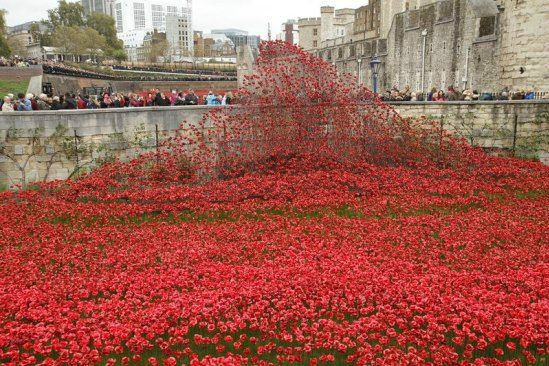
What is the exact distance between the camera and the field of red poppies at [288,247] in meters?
5.45

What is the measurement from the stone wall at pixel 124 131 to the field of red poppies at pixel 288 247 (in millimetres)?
833

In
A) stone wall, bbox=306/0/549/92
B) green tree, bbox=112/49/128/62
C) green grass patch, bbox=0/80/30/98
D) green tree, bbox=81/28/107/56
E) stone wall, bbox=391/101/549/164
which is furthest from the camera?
green tree, bbox=112/49/128/62

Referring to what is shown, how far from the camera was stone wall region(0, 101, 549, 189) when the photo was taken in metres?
13.6

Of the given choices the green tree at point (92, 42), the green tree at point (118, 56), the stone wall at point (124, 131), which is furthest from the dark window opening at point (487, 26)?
the green tree at point (118, 56)

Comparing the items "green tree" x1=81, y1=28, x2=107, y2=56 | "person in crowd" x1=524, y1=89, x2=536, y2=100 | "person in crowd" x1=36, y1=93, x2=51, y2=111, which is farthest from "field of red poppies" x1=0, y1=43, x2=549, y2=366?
"green tree" x1=81, y1=28, x2=107, y2=56

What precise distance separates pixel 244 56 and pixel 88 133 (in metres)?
27.5

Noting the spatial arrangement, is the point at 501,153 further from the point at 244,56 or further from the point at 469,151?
the point at 244,56

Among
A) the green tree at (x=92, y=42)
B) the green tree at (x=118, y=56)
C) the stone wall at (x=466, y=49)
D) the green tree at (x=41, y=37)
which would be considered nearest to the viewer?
the stone wall at (x=466, y=49)

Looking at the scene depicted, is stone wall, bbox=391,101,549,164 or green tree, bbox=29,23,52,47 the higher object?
green tree, bbox=29,23,52,47

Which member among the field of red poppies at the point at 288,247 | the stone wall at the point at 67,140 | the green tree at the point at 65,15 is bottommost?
the field of red poppies at the point at 288,247

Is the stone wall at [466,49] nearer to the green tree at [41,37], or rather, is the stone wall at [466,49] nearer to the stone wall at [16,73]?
the stone wall at [16,73]

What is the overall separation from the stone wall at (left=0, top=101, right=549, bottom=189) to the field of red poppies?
0.83 m

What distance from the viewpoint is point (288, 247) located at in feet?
28.3

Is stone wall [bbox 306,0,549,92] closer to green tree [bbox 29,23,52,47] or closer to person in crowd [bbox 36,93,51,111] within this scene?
person in crowd [bbox 36,93,51,111]
